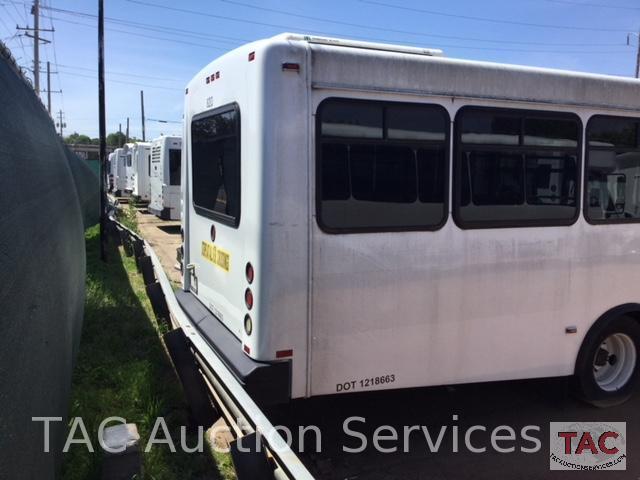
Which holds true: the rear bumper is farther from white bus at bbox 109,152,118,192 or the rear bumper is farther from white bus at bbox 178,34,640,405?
white bus at bbox 109,152,118,192

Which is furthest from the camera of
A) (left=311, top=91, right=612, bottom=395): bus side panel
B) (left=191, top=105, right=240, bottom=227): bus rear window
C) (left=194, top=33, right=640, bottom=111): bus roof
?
(left=191, top=105, right=240, bottom=227): bus rear window

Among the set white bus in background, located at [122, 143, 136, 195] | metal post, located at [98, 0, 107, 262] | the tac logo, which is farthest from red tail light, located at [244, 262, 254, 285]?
white bus in background, located at [122, 143, 136, 195]

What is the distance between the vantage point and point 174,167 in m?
19.6

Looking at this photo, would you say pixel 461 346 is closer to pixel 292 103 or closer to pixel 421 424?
pixel 421 424

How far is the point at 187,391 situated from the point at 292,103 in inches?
87.4

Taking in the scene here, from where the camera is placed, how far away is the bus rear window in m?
4.30

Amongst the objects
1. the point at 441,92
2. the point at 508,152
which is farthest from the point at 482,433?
the point at 441,92

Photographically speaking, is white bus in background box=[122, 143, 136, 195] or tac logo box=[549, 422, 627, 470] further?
white bus in background box=[122, 143, 136, 195]

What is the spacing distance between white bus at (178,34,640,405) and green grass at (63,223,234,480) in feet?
2.16

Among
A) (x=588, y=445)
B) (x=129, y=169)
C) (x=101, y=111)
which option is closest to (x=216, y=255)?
(x=588, y=445)

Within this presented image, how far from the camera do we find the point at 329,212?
395cm

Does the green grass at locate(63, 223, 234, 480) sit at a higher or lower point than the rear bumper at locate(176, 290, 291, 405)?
lower

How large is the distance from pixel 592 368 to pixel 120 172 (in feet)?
121

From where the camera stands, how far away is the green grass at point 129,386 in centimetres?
375
